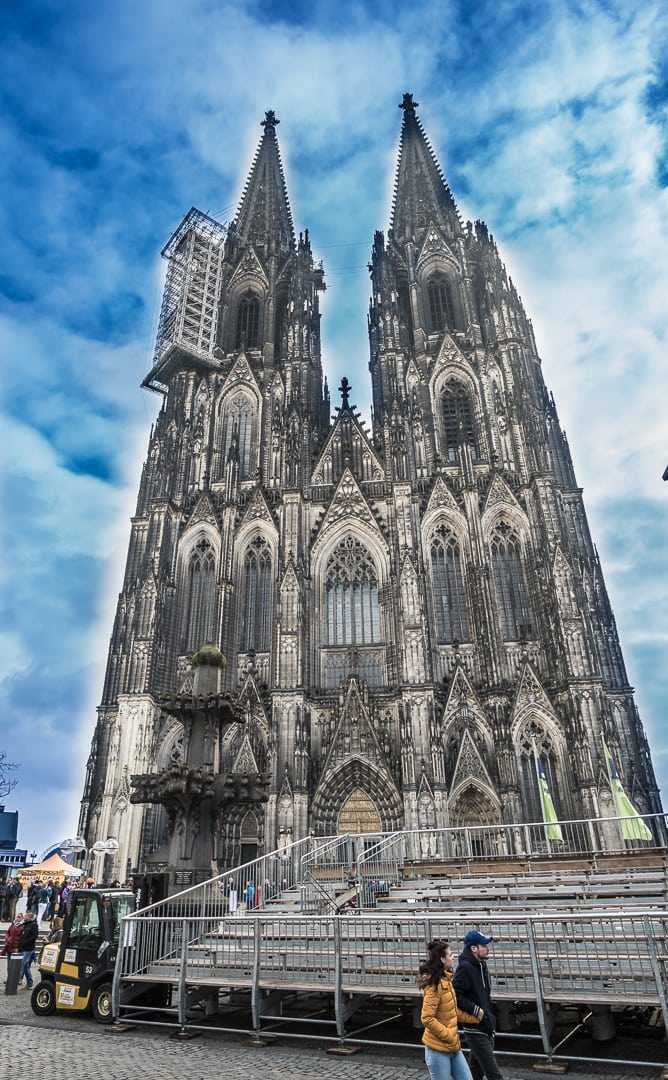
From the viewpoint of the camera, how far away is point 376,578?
3012cm

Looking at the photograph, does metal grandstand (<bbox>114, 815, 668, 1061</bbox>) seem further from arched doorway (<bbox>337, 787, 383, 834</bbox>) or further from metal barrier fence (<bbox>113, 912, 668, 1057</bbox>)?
arched doorway (<bbox>337, 787, 383, 834</bbox>)

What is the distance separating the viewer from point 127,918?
362 inches

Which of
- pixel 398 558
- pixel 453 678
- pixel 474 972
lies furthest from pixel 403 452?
pixel 474 972

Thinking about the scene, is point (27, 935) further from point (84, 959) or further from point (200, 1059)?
point (200, 1059)

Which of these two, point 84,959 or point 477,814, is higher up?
point 477,814

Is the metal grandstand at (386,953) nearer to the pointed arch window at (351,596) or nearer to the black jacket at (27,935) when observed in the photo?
the black jacket at (27,935)

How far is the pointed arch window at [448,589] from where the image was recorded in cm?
2858

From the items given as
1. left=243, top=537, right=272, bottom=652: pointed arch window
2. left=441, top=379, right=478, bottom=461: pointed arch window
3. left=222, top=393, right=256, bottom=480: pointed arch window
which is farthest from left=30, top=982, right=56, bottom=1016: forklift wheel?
left=441, top=379, right=478, bottom=461: pointed arch window

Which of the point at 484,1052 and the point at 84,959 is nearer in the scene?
the point at 484,1052

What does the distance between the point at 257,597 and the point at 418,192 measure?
98.0ft

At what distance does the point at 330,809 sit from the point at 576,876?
13621 millimetres

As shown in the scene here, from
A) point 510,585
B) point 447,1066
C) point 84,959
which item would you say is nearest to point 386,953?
point 447,1066

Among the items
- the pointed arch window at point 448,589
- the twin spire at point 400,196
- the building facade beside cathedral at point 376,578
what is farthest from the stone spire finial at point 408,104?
the pointed arch window at point 448,589

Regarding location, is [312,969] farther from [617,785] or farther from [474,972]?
[617,785]
